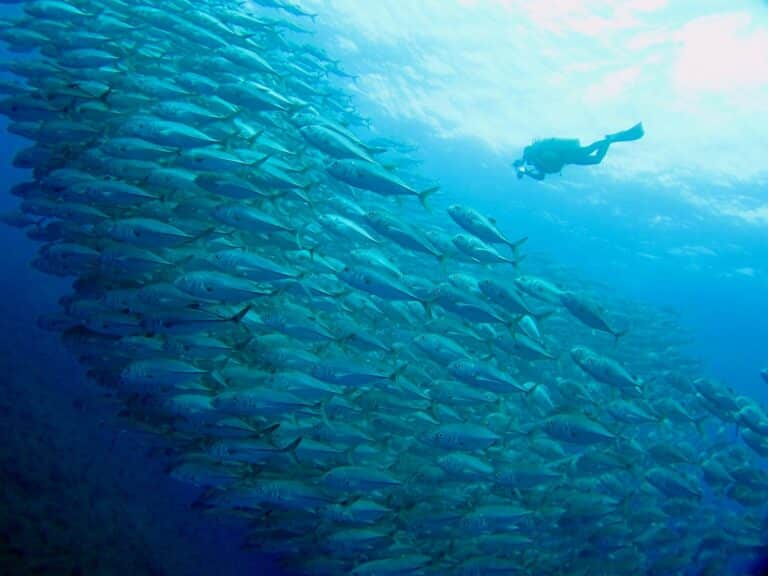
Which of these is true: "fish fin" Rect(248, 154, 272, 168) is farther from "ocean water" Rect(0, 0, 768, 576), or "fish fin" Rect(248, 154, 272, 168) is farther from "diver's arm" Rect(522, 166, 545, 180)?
"diver's arm" Rect(522, 166, 545, 180)

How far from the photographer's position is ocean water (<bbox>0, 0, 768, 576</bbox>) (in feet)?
27.6

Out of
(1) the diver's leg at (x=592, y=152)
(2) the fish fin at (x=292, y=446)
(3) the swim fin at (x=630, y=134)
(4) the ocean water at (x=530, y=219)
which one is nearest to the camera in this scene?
(2) the fish fin at (x=292, y=446)

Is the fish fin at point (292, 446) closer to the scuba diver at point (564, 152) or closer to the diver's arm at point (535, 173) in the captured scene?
the scuba diver at point (564, 152)

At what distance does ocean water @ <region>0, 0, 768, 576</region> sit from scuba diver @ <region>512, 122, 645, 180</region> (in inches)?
106

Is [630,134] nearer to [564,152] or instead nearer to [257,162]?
[564,152]

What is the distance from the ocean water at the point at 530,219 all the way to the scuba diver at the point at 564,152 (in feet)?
8.84

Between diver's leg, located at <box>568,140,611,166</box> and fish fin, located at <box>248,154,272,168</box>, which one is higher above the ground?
diver's leg, located at <box>568,140,611,166</box>

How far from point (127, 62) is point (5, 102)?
2.06 metres

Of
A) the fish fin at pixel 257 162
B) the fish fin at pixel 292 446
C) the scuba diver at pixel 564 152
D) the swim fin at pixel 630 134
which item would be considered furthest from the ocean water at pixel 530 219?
the swim fin at pixel 630 134

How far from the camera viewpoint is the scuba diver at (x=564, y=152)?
363 inches

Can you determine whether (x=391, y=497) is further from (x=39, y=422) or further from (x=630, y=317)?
(x=630, y=317)

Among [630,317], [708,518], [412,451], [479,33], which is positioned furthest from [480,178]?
[412,451]

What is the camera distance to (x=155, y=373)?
5.73 meters

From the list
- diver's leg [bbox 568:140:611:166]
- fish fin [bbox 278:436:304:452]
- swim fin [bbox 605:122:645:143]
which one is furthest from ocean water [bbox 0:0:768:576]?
swim fin [bbox 605:122:645:143]
